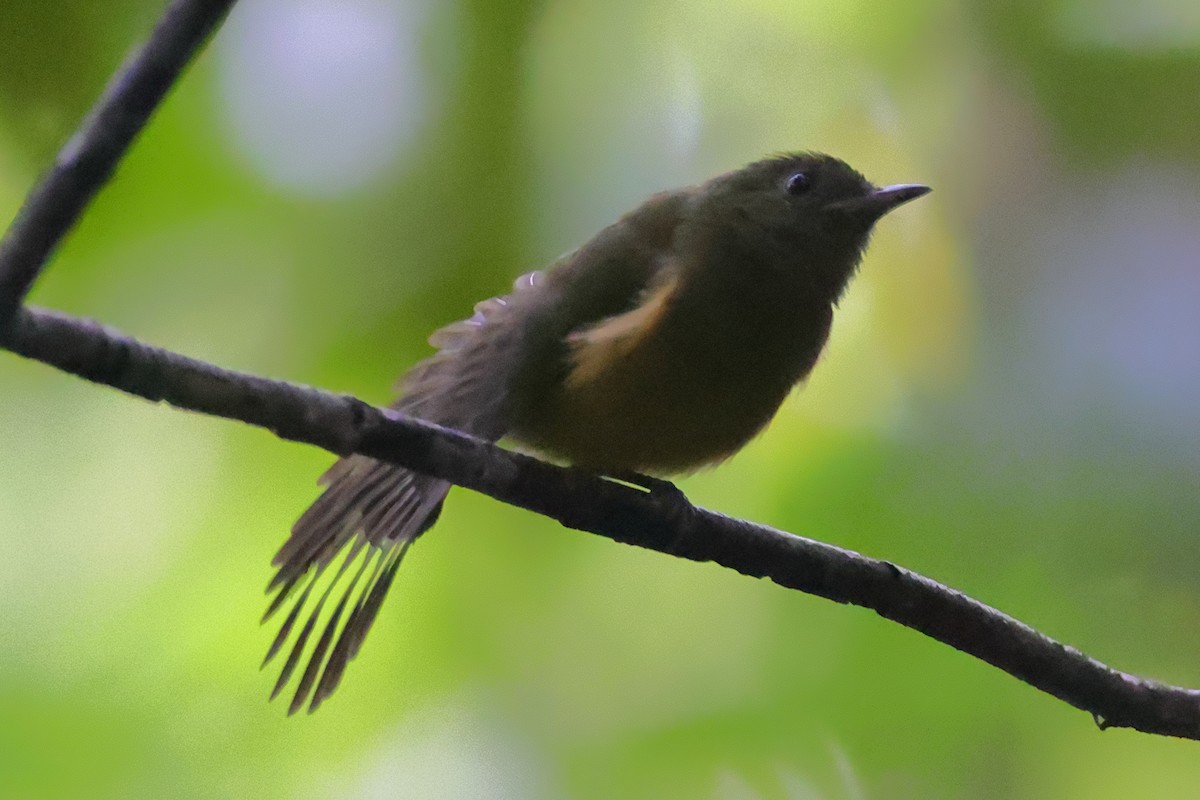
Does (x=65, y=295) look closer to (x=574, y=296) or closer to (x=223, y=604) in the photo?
(x=223, y=604)

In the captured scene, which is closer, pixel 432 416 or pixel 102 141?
pixel 102 141

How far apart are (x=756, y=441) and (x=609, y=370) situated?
499 millimetres

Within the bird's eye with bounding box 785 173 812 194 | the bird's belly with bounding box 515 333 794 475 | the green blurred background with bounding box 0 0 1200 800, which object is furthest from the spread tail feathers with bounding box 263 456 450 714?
the bird's eye with bounding box 785 173 812 194

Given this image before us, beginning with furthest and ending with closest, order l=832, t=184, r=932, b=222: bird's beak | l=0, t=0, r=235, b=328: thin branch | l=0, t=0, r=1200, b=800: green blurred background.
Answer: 1. l=0, t=0, r=1200, b=800: green blurred background
2. l=832, t=184, r=932, b=222: bird's beak
3. l=0, t=0, r=235, b=328: thin branch

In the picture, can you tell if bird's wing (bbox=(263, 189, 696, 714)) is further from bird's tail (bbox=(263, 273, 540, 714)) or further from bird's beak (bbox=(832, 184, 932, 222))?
bird's beak (bbox=(832, 184, 932, 222))

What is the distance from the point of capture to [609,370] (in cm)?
114

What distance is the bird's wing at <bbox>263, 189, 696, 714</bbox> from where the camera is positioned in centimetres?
118

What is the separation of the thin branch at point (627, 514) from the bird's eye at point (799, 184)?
483 mm

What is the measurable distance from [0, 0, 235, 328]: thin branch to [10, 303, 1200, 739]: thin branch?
4 centimetres

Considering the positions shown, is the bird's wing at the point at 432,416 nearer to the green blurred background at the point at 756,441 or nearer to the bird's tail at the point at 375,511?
the bird's tail at the point at 375,511

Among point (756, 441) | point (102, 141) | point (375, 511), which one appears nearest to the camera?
point (102, 141)

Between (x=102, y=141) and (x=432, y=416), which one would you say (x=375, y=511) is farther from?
(x=102, y=141)

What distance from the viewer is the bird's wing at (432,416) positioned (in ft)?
3.87

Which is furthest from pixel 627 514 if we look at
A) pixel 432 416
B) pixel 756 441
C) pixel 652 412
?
pixel 756 441
